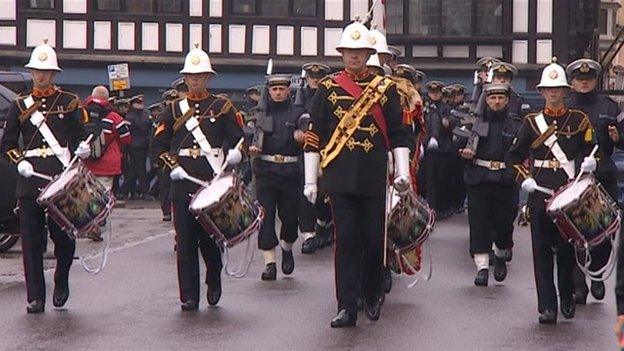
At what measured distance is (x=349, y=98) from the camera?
12.2m

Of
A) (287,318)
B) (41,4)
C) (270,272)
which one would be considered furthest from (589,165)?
(41,4)

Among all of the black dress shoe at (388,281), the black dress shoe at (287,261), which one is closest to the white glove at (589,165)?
the black dress shoe at (388,281)

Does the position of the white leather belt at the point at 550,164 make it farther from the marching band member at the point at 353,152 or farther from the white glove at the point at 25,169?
the white glove at the point at 25,169

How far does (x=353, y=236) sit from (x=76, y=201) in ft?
7.50

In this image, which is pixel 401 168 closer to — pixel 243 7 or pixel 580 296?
pixel 580 296

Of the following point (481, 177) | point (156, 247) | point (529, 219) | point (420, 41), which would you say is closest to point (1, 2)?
point (420, 41)

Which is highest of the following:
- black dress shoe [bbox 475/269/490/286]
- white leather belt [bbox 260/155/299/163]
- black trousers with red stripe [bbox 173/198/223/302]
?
white leather belt [bbox 260/155/299/163]

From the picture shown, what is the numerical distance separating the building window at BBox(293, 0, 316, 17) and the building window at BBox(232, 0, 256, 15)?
0.97 meters

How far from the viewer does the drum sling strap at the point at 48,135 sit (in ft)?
43.2

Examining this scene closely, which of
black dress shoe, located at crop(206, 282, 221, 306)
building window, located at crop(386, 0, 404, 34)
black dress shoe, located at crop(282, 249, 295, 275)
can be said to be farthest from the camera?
building window, located at crop(386, 0, 404, 34)

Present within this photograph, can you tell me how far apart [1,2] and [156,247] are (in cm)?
2070

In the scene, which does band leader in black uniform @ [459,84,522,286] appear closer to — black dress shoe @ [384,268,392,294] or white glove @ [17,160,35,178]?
black dress shoe @ [384,268,392,294]

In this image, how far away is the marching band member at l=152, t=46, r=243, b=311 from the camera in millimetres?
13266

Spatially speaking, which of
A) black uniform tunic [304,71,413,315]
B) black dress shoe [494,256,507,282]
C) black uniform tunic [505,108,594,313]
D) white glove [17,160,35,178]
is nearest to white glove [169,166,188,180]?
white glove [17,160,35,178]
